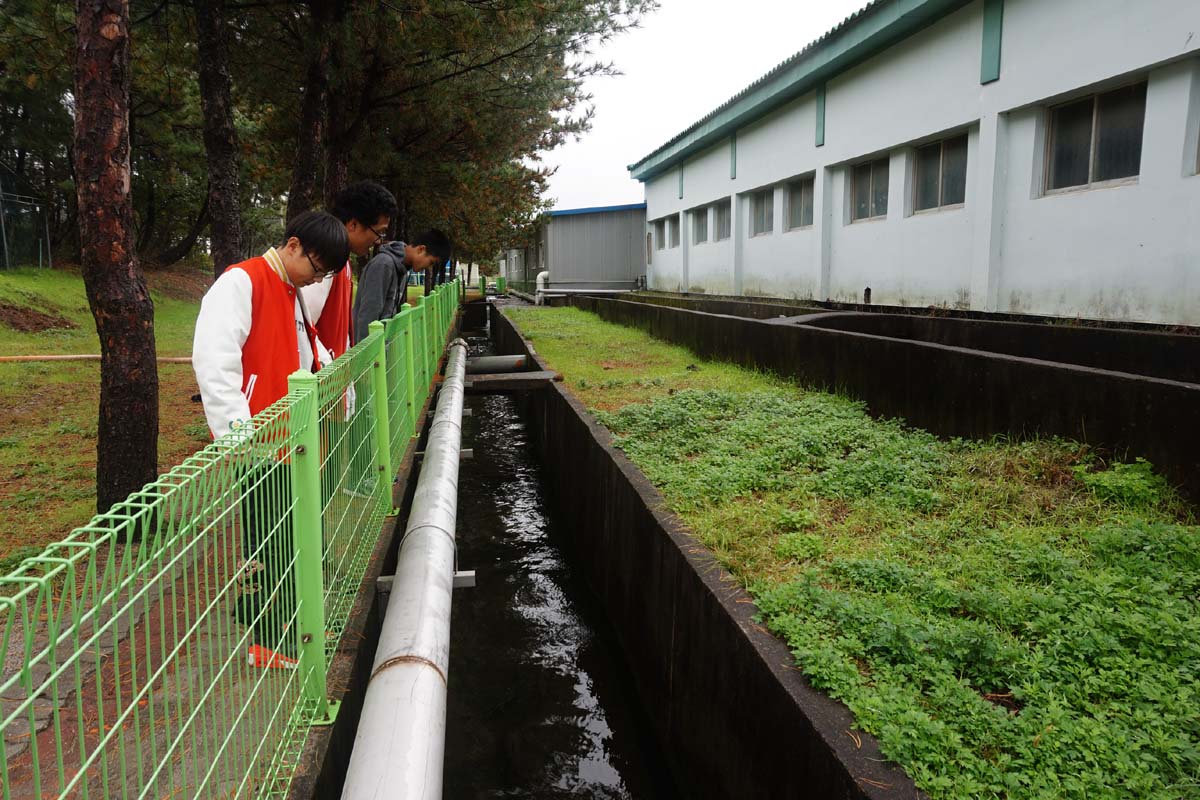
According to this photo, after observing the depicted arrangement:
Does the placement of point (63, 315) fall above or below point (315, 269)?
below

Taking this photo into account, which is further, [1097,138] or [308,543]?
[1097,138]

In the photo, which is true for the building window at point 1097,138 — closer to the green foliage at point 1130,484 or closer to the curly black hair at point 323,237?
the green foliage at point 1130,484

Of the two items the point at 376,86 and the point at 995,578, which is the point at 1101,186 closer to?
the point at 995,578

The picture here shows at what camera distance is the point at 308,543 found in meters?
2.61

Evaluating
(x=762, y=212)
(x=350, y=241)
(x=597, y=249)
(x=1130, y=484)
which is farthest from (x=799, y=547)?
(x=597, y=249)

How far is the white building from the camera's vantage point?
839 cm

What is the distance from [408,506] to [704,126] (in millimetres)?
18463

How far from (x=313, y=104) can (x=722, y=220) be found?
15279 mm

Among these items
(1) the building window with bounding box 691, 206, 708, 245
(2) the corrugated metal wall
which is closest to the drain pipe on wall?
(1) the building window with bounding box 691, 206, 708, 245

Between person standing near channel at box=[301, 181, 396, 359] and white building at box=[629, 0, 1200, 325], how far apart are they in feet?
26.0

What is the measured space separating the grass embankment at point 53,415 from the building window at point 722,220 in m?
13.5

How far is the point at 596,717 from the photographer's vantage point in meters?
4.88

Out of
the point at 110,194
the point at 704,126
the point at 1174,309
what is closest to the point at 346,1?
the point at 110,194

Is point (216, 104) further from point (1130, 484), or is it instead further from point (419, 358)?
point (1130, 484)
